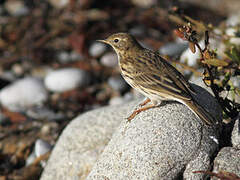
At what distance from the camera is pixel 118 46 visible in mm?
5660

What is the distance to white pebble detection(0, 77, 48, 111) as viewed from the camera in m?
8.16

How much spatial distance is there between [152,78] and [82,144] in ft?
5.06

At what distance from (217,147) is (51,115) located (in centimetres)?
396

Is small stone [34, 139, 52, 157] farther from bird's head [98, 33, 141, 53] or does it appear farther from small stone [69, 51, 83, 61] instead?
small stone [69, 51, 83, 61]

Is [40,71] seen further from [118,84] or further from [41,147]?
[41,147]

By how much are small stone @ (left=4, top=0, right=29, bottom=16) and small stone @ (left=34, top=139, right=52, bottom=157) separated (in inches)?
207

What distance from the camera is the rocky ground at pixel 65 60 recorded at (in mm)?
6804

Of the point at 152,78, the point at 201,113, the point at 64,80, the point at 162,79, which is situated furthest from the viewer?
the point at 64,80

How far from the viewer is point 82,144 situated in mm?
5781

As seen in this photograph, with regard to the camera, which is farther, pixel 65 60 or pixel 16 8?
pixel 16 8

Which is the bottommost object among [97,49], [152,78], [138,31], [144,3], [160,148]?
[97,49]

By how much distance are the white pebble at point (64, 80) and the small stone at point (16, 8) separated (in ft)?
10.6

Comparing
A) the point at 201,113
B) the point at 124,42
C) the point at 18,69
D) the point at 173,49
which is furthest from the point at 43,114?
the point at 201,113

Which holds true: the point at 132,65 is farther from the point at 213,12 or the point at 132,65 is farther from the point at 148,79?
the point at 213,12
